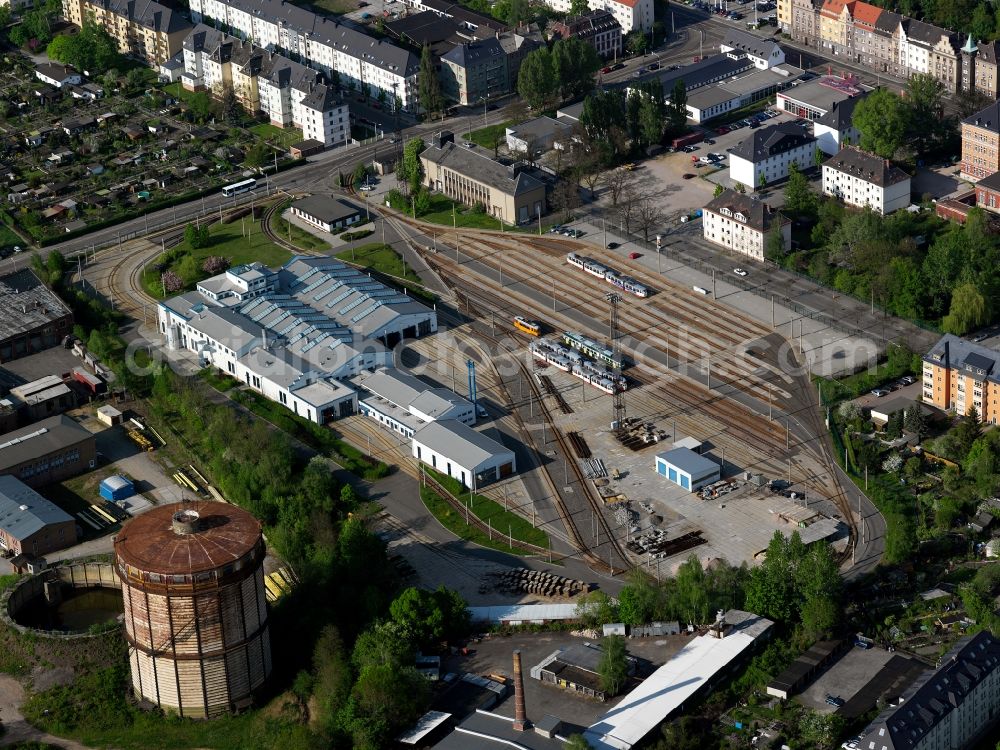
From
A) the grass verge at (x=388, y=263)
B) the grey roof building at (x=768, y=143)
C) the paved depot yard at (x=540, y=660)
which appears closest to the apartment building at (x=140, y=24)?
the grass verge at (x=388, y=263)

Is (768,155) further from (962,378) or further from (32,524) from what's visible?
(32,524)

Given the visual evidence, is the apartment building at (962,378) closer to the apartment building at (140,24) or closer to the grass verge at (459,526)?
the grass verge at (459,526)

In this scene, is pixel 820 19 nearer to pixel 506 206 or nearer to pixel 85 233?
pixel 506 206

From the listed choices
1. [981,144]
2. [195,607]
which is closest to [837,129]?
[981,144]

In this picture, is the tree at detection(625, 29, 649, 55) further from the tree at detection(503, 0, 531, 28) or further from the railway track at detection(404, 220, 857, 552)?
the railway track at detection(404, 220, 857, 552)

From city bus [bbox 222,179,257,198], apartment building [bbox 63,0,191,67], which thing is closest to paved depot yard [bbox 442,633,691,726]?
city bus [bbox 222,179,257,198]

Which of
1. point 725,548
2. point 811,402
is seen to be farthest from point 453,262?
point 725,548
